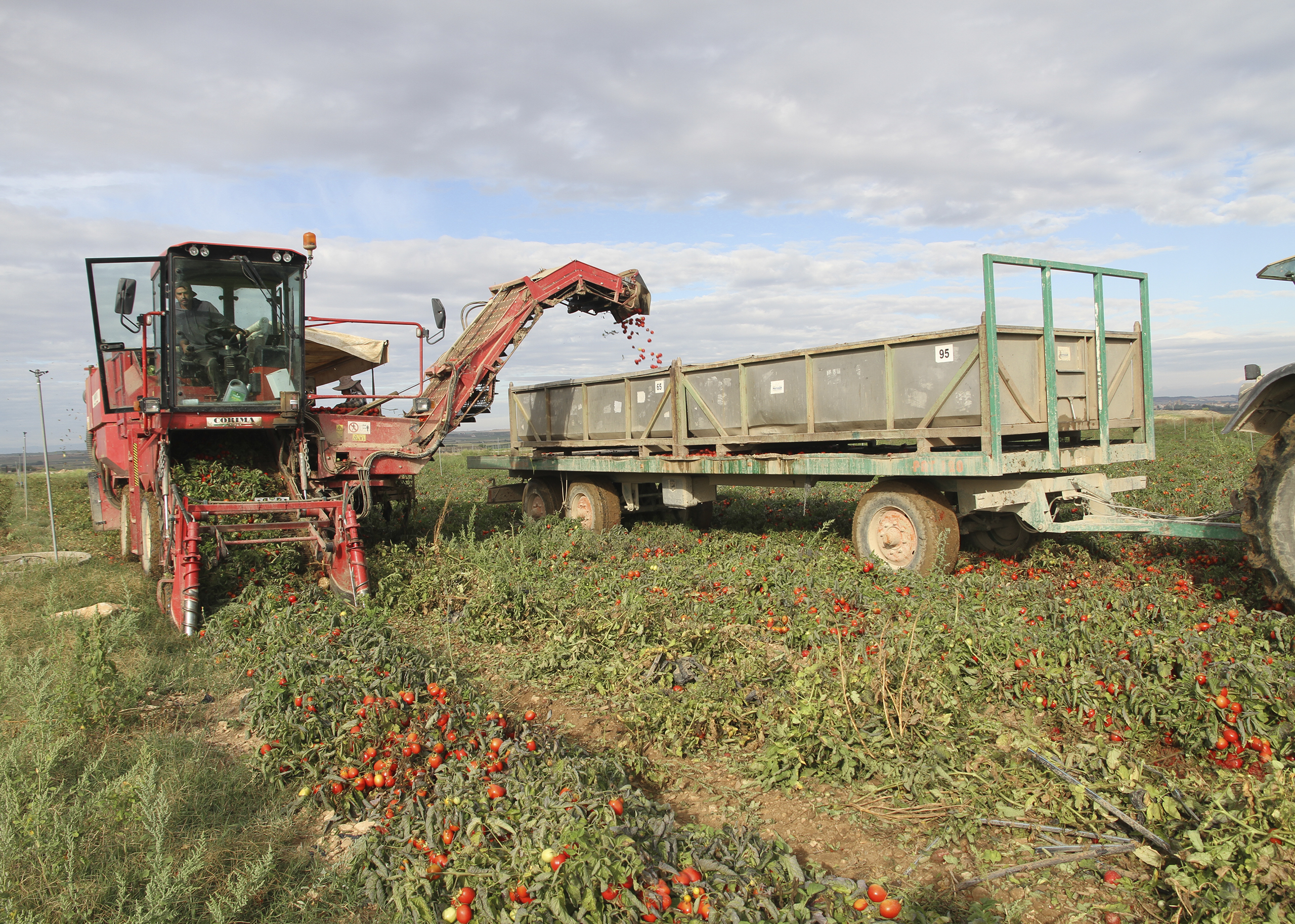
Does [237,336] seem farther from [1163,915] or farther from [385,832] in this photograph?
[1163,915]

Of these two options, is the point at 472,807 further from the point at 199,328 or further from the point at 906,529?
the point at 199,328

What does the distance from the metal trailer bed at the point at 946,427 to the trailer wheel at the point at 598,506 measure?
1219mm

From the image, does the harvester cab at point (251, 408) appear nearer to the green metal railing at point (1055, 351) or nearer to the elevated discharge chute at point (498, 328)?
the elevated discharge chute at point (498, 328)

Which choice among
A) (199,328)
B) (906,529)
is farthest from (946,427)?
(199,328)

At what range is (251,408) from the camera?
26.6ft

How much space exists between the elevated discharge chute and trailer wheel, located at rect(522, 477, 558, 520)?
81.8 inches

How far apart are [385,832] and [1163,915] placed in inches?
113

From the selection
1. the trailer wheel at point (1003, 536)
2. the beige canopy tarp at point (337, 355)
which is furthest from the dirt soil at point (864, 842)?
the beige canopy tarp at point (337, 355)

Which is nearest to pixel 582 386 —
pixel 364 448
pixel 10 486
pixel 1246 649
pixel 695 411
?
pixel 695 411

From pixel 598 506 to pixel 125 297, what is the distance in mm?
5522

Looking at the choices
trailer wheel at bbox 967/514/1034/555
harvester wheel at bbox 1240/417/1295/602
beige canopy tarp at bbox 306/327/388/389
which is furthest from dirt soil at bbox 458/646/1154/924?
beige canopy tarp at bbox 306/327/388/389

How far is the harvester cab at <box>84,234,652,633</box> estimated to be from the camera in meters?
7.08

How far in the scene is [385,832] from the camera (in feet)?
10.5

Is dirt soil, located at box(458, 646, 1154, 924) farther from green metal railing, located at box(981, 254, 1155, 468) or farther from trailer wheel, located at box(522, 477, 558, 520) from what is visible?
trailer wheel, located at box(522, 477, 558, 520)
